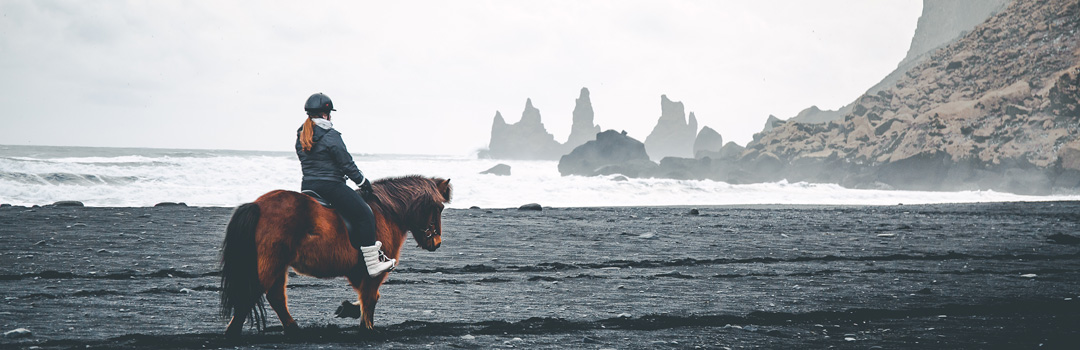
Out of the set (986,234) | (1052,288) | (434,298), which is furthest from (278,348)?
(986,234)

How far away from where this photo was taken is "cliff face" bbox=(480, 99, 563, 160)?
181625mm

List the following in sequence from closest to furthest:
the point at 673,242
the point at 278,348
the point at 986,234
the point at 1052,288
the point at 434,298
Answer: the point at 278,348 → the point at 434,298 → the point at 1052,288 → the point at 673,242 → the point at 986,234

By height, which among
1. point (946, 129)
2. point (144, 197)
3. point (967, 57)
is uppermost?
point (967, 57)

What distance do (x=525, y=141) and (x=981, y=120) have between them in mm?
137919

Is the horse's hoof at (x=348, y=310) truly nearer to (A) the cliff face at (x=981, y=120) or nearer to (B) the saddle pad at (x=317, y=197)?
(B) the saddle pad at (x=317, y=197)

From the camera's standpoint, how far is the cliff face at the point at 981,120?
44.9 metres

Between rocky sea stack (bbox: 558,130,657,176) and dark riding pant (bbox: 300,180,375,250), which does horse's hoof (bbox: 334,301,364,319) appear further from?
rocky sea stack (bbox: 558,130,657,176)

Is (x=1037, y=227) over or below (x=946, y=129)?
below

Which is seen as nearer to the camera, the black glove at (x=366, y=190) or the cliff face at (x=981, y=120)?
the black glove at (x=366, y=190)

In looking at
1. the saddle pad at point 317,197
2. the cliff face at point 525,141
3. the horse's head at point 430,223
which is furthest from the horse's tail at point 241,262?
the cliff face at point 525,141

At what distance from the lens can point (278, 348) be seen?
444 centimetres

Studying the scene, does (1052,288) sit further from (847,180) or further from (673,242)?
(847,180)

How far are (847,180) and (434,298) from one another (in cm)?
5418

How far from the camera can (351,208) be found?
4668 millimetres
